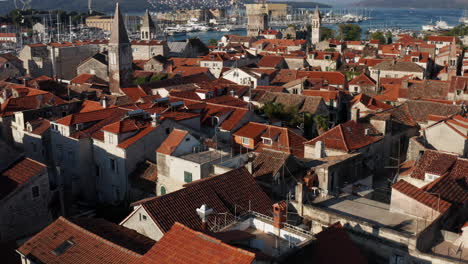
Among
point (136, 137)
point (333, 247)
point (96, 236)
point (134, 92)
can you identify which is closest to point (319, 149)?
point (136, 137)

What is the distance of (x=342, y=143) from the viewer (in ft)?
85.2

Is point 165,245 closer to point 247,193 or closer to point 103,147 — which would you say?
point 247,193

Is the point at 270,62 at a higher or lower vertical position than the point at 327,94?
higher

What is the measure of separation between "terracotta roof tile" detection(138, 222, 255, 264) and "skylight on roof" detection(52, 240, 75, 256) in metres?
4.16

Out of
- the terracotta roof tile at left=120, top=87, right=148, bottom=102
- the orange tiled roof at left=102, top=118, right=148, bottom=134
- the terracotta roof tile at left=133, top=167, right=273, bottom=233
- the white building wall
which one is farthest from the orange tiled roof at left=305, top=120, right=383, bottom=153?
the terracotta roof tile at left=120, top=87, right=148, bottom=102

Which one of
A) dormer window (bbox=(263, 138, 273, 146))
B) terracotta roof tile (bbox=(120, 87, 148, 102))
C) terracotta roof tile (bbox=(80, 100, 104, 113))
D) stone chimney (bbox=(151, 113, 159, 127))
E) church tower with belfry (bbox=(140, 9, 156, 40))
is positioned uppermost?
church tower with belfry (bbox=(140, 9, 156, 40))

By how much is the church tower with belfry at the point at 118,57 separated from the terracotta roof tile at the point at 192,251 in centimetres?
3605

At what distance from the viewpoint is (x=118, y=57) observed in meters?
48.4

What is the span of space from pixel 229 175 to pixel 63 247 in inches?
258

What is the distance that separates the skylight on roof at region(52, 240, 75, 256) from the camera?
52.7 feet

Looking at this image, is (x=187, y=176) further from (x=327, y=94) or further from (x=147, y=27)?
(x=147, y=27)

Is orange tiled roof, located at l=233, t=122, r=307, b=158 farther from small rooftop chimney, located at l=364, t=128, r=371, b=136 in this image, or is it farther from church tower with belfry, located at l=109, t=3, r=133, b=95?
church tower with belfry, located at l=109, t=3, r=133, b=95

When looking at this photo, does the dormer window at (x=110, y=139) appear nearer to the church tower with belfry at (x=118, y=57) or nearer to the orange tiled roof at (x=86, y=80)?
the church tower with belfry at (x=118, y=57)

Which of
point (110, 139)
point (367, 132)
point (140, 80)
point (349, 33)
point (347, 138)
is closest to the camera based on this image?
point (347, 138)
